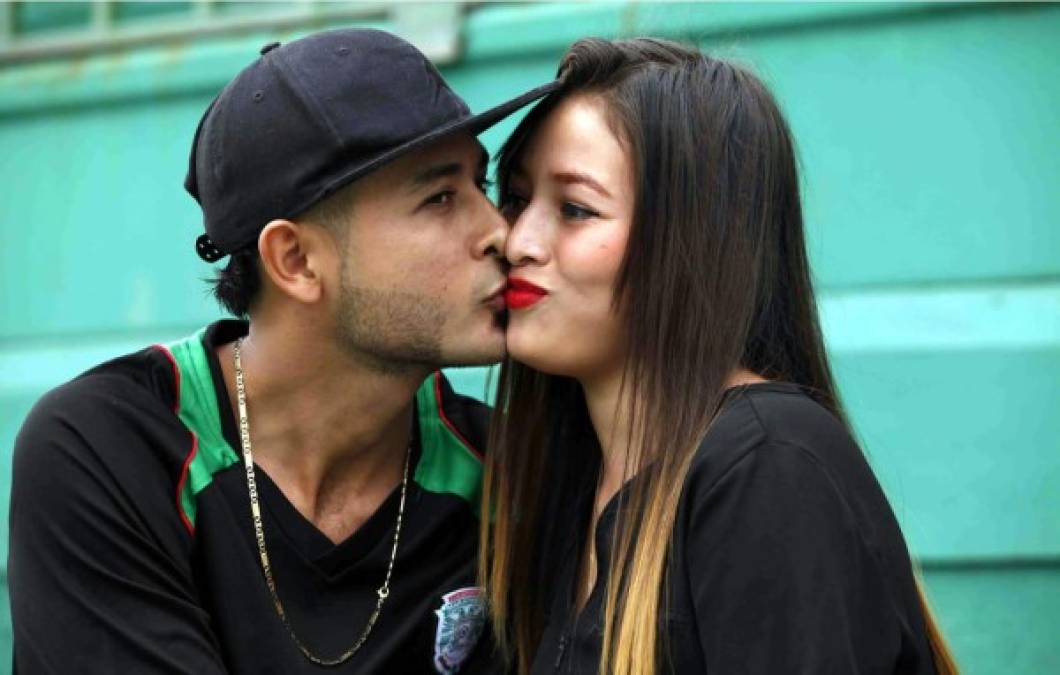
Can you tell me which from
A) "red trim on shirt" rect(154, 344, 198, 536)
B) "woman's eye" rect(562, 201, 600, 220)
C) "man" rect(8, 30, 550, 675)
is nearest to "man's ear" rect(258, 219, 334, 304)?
"man" rect(8, 30, 550, 675)

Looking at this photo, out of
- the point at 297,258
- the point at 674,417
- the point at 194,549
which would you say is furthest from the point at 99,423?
the point at 674,417

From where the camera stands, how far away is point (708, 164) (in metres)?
→ 2.54

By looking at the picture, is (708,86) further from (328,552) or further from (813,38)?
(813,38)

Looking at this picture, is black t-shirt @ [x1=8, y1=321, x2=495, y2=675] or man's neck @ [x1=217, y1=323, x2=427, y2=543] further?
man's neck @ [x1=217, y1=323, x2=427, y2=543]

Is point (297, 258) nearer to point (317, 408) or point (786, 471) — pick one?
point (317, 408)

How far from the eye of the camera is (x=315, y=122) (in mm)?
2854

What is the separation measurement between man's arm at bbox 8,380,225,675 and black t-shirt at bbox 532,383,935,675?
879 millimetres

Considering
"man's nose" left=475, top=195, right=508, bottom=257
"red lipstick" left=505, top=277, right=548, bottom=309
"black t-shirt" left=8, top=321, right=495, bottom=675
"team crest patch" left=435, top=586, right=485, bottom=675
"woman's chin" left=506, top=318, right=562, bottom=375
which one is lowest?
"team crest patch" left=435, top=586, right=485, bottom=675

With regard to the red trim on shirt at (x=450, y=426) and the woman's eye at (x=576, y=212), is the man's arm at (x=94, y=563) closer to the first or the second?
the red trim on shirt at (x=450, y=426)

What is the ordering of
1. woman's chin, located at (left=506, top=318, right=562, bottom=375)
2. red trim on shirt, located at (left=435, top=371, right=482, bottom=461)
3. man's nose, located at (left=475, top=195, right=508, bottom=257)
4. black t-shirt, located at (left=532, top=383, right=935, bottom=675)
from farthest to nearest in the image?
1. red trim on shirt, located at (left=435, top=371, right=482, bottom=461)
2. man's nose, located at (left=475, top=195, right=508, bottom=257)
3. woman's chin, located at (left=506, top=318, right=562, bottom=375)
4. black t-shirt, located at (left=532, top=383, right=935, bottom=675)

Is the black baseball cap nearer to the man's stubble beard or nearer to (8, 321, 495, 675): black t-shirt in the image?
the man's stubble beard

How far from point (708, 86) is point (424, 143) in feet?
1.77

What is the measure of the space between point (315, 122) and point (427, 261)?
13.1 inches

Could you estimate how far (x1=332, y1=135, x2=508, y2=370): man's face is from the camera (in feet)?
9.67
